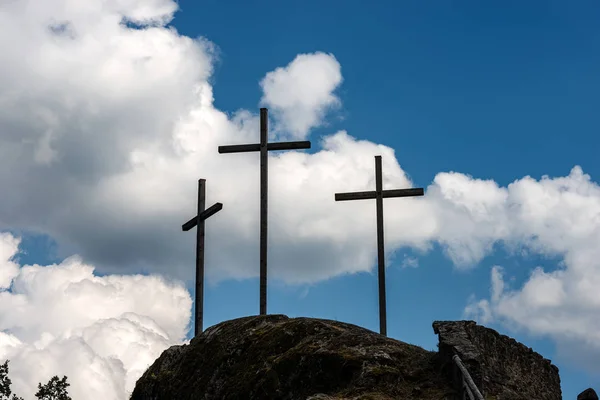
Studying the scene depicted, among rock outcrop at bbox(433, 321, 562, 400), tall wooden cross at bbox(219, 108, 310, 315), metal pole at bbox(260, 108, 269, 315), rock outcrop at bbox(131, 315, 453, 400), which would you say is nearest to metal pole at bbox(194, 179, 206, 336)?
tall wooden cross at bbox(219, 108, 310, 315)

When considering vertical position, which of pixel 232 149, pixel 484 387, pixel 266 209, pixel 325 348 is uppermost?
pixel 232 149

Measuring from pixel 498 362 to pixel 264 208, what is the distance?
10106mm

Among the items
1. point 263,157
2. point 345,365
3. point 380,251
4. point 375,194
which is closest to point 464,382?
point 345,365

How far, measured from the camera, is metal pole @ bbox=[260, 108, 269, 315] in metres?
22.3

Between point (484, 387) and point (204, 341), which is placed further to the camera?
point (204, 341)

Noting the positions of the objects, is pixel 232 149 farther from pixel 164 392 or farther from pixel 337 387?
pixel 337 387

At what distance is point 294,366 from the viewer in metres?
15.2

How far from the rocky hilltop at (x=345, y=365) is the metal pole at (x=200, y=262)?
15.1 feet

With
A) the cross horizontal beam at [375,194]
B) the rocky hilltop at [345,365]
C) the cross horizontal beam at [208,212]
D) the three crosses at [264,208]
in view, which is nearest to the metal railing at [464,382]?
the rocky hilltop at [345,365]

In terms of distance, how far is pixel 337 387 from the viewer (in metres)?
14.2

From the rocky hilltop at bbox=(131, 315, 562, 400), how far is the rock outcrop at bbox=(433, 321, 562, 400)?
2cm

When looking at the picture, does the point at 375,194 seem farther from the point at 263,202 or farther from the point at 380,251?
the point at 263,202

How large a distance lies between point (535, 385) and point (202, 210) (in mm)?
12753

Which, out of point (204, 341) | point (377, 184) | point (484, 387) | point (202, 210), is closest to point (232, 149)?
point (202, 210)
